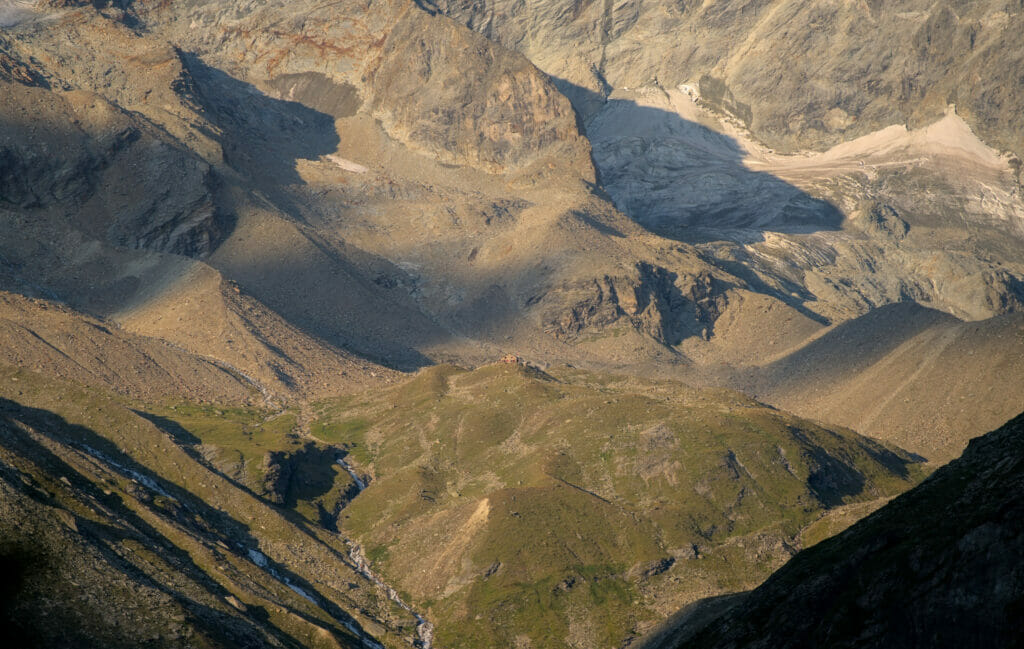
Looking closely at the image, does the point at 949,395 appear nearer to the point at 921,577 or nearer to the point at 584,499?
the point at 584,499

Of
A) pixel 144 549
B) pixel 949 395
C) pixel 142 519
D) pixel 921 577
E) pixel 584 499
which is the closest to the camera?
pixel 921 577

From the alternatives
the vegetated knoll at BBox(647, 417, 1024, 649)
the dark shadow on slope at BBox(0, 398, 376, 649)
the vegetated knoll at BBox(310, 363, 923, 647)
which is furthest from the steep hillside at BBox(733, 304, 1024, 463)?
the vegetated knoll at BBox(647, 417, 1024, 649)

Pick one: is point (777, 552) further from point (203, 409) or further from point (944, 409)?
point (203, 409)

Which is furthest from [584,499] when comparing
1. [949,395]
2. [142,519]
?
[949,395]

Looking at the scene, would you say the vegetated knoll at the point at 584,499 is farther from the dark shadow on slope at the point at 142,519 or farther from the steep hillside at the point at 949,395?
the steep hillside at the point at 949,395

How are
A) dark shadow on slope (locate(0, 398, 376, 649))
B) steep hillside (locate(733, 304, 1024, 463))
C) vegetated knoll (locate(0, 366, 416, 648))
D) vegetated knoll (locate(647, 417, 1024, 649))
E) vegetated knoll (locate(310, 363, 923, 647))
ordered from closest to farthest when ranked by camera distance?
vegetated knoll (locate(647, 417, 1024, 649)) < vegetated knoll (locate(0, 366, 416, 648)) < dark shadow on slope (locate(0, 398, 376, 649)) < vegetated knoll (locate(310, 363, 923, 647)) < steep hillside (locate(733, 304, 1024, 463))

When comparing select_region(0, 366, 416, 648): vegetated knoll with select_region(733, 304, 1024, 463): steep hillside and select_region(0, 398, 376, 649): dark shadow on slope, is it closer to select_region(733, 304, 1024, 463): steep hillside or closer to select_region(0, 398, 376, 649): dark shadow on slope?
select_region(0, 398, 376, 649): dark shadow on slope
